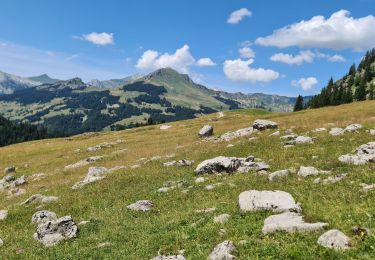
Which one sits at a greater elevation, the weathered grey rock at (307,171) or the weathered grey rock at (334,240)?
the weathered grey rock at (307,171)

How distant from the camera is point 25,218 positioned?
1150 inches

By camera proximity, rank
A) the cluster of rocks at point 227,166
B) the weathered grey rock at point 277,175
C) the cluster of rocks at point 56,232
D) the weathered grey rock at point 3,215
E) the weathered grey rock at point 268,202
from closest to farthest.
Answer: the weathered grey rock at point 268,202, the cluster of rocks at point 56,232, the weathered grey rock at point 277,175, the weathered grey rock at point 3,215, the cluster of rocks at point 227,166

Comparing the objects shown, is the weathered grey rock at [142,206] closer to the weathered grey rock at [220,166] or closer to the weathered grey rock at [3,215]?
the weathered grey rock at [220,166]

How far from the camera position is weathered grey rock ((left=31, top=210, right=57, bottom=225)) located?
1061 inches

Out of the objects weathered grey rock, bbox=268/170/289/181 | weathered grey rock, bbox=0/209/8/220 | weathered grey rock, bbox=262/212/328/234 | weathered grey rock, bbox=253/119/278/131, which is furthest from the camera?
weathered grey rock, bbox=253/119/278/131

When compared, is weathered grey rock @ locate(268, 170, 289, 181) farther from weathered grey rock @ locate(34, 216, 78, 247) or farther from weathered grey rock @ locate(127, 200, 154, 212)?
weathered grey rock @ locate(34, 216, 78, 247)

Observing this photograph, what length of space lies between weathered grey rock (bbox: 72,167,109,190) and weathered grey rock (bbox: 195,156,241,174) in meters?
10.3

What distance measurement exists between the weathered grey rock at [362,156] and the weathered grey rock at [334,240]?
14210 mm

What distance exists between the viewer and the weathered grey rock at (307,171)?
88.7 ft

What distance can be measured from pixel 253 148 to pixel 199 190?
15.5 m

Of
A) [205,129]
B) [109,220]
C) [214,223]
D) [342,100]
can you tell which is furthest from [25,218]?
[342,100]

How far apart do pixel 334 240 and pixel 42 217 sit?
19.2 meters

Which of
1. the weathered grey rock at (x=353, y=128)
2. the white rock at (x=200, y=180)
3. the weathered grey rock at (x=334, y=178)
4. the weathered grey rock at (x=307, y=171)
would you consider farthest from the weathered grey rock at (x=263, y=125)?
the weathered grey rock at (x=334, y=178)

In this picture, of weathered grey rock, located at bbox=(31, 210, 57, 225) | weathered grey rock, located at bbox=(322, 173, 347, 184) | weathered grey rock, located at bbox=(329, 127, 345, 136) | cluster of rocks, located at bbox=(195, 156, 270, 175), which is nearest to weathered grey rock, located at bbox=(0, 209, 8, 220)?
weathered grey rock, located at bbox=(31, 210, 57, 225)
